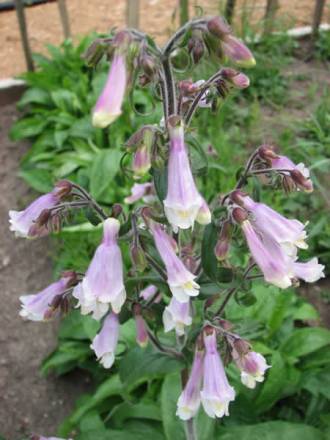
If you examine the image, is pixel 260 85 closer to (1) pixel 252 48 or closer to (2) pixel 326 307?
(1) pixel 252 48

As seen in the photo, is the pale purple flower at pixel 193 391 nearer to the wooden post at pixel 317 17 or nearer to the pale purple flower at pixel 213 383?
the pale purple flower at pixel 213 383

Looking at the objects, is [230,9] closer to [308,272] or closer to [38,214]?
[308,272]

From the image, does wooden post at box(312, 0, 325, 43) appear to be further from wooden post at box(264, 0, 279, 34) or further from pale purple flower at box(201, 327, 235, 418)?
pale purple flower at box(201, 327, 235, 418)

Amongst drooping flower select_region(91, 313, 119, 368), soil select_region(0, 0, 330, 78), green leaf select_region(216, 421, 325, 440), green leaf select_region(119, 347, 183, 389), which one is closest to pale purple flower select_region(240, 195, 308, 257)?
drooping flower select_region(91, 313, 119, 368)

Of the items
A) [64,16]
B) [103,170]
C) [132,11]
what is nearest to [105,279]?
[103,170]

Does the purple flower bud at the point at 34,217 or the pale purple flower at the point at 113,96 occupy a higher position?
the pale purple flower at the point at 113,96

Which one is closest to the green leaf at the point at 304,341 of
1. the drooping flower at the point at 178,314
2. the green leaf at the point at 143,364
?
the green leaf at the point at 143,364
